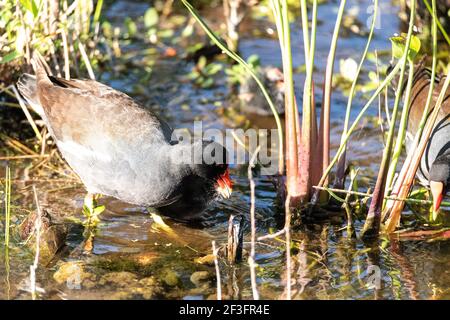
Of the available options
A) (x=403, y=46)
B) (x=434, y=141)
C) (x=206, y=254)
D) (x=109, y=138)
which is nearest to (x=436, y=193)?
(x=434, y=141)

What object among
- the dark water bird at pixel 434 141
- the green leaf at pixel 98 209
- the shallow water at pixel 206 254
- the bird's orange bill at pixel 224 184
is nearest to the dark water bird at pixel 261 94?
the shallow water at pixel 206 254

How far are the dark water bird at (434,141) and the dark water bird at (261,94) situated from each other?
50.3 inches

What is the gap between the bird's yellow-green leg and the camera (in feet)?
13.5

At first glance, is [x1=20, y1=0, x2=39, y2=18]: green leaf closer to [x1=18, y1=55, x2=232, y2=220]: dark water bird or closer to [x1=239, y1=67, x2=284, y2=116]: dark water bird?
[x1=18, y1=55, x2=232, y2=220]: dark water bird

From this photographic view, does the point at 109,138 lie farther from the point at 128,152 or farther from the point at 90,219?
the point at 90,219

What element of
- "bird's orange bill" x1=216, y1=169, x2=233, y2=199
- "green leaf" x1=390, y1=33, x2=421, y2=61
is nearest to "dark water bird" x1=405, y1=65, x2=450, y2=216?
"green leaf" x1=390, y1=33, x2=421, y2=61

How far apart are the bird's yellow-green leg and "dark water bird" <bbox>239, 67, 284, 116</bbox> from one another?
1.94m

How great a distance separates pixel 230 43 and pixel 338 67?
93 cm

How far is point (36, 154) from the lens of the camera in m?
5.08

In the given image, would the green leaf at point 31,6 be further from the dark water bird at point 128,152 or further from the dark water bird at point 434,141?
the dark water bird at point 434,141

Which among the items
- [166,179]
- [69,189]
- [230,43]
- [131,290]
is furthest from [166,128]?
[230,43]

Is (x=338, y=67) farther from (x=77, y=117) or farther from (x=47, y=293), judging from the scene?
(x=47, y=293)
